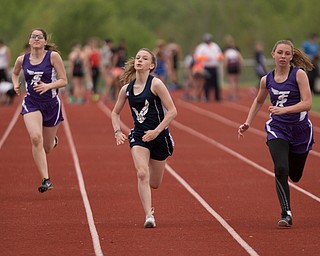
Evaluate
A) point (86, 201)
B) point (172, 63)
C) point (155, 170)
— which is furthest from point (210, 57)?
point (155, 170)

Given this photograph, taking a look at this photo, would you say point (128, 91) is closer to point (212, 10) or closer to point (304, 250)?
point (304, 250)

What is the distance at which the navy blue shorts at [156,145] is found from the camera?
421 inches

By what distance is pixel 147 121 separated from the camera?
10.7 m

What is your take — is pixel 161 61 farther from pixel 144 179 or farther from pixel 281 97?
pixel 144 179

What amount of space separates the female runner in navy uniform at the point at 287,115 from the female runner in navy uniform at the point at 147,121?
0.85 meters

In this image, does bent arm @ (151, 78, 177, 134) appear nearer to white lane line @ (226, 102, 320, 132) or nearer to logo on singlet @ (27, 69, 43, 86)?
logo on singlet @ (27, 69, 43, 86)

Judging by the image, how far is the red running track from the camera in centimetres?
965

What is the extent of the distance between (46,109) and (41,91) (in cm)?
35

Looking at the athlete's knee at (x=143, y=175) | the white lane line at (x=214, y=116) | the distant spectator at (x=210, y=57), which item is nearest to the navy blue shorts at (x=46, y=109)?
the athlete's knee at (x=143, y=175)

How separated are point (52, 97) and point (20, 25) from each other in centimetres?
5384

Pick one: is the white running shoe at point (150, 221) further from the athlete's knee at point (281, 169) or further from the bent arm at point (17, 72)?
the bent arm at point (17, 72)

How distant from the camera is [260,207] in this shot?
12109mm

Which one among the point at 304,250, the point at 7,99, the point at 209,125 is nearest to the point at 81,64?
the point at 7,99

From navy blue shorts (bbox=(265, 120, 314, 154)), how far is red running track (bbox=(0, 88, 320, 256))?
0.76 meters
